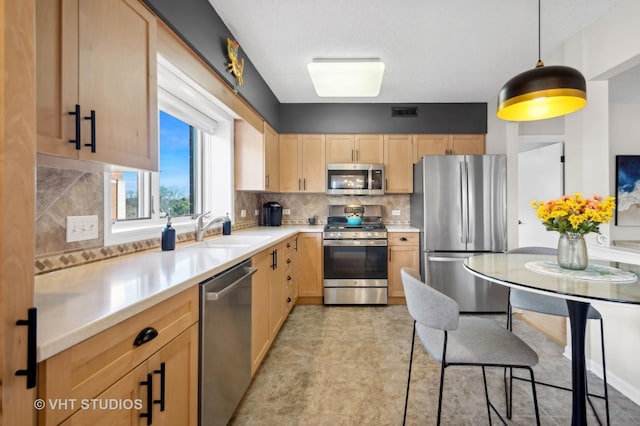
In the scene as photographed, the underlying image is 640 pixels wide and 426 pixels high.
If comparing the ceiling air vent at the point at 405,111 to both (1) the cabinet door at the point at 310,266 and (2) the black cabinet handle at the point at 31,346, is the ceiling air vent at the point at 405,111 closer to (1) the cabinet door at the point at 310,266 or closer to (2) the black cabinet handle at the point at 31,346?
(1) the cabinet door at the point at 310,266

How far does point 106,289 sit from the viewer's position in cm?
97

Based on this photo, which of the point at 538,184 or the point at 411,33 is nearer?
the point at 411,33

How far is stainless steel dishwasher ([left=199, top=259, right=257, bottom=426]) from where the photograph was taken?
4.13 feet

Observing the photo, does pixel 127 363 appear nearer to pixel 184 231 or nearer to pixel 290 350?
pixel 184 231

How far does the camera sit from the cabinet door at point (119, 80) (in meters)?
1.01

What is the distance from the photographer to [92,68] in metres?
1.02

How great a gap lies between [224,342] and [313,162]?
2.83m

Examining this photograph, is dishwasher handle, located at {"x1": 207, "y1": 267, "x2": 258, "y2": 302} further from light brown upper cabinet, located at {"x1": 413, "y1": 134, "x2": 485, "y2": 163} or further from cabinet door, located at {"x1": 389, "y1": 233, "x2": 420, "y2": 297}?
light brown upper cabinet, located at {"x1": 413, "y1": 134, "x2": 485, "y2": 163}

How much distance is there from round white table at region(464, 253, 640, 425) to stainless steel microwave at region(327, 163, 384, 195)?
2.25 meters

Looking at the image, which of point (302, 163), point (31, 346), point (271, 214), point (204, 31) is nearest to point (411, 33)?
point (204, 31)

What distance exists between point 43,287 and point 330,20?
2.28 metres

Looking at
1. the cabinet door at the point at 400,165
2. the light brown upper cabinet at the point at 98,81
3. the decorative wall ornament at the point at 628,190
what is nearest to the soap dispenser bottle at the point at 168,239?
the light brown upper cabinet at the point at 98,81

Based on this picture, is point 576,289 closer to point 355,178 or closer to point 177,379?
point 177,379

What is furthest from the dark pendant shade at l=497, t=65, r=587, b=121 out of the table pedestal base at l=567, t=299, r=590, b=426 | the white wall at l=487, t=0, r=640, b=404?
the table pedestal base at l=567, t=299, r=590, b=426
